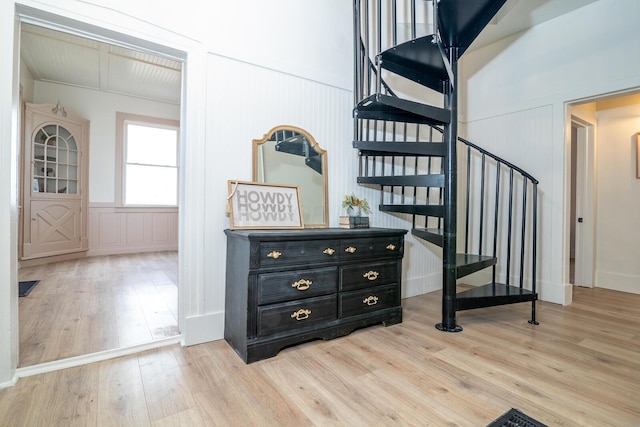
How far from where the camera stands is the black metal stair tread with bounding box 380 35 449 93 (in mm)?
2117

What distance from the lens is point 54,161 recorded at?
16.1 feet

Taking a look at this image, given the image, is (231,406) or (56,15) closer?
(231,406)

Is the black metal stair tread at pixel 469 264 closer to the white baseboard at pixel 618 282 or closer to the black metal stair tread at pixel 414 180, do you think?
the black metal stair tread at pixel 414 180

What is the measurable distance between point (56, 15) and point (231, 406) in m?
2.28

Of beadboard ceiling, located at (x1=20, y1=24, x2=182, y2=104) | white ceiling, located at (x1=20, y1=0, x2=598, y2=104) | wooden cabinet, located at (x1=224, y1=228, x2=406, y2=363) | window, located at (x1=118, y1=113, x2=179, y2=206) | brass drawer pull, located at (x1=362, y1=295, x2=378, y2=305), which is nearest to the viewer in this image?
wooden cabinet, located at (x1=224, y1=228, x2=406, y2=363)

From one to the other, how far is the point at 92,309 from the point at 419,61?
345 cm

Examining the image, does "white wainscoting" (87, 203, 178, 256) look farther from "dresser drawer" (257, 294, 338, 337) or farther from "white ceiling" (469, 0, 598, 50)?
"white ceiling" (469, 0, 598, 50)

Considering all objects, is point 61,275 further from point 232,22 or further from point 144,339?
point 232,22

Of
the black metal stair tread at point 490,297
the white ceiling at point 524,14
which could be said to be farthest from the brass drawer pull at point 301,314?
the white ceiling at point 524,14

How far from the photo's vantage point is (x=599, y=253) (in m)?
3.76

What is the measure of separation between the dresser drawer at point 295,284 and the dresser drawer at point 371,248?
0.16 meters

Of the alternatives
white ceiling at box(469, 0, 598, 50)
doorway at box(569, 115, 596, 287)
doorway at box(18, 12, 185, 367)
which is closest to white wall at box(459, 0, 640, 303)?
white ceiling at box(469, 0, 598, 50)

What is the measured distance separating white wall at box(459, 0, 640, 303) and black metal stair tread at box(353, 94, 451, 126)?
1.54 m

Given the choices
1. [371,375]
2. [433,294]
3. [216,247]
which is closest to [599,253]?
[433,294]
